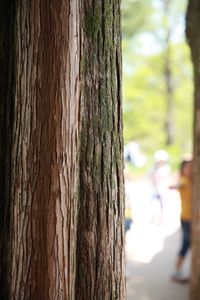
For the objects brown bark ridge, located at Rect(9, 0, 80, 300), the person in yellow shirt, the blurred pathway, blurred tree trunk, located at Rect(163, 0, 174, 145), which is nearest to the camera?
brown bark ridge, located at Rect(9, 0, 80, 300)

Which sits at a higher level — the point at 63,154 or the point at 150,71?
the point at 150,71

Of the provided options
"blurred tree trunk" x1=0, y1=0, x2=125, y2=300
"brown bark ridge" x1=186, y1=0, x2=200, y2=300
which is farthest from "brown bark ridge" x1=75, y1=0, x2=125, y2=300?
"brown bark ridge" x1=186, y1=0, x2=200, y2=300

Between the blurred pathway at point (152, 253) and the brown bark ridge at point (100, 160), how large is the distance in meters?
3.89

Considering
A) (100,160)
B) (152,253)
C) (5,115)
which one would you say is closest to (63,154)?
(100,160)

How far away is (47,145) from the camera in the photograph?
237 cm

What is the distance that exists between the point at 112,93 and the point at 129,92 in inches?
821

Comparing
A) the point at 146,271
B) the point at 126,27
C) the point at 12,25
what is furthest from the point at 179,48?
the point at 12,25

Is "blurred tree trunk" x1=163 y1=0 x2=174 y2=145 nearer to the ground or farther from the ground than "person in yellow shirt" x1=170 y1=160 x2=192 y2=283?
farther from the ground

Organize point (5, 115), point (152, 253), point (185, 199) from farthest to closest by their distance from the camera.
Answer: point (152, 253), point (185, 199), point (5, 115)

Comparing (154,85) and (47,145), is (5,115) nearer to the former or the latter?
(47,145)

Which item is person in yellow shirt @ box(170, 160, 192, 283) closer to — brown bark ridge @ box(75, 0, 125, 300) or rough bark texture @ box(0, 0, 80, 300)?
brown bark ridge @ box(75, 0, 125, 300)

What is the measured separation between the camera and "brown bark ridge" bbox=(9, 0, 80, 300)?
2.35 m

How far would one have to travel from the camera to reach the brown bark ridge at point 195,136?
523cm

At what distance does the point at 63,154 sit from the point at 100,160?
7.8 inches
